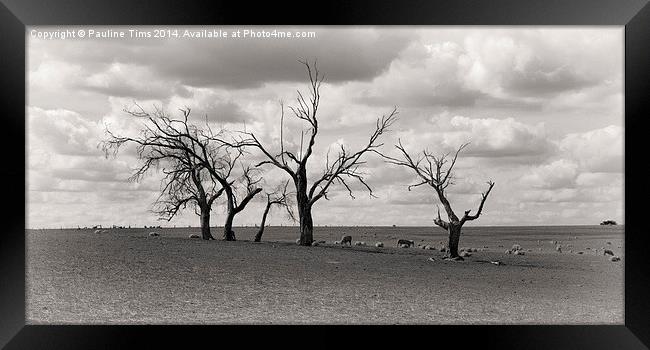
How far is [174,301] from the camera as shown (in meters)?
9.15

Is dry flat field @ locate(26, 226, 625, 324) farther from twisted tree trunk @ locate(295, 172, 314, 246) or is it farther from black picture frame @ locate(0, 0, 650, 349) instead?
twisted tree trunk @ locate(295, 172, 314, 246)

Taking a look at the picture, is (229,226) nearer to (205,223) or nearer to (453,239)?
(205,223)

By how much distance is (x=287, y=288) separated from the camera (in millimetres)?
10406

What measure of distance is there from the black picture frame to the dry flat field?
0.87 m

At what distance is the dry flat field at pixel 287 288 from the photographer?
864cm

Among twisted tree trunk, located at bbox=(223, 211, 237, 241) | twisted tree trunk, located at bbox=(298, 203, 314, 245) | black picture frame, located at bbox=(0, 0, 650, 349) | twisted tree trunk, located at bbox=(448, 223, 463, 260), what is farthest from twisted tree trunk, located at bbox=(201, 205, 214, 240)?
black picture frame, located at bbox=(0, 0, 650, 349)

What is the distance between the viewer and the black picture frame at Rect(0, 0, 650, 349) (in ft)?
23.6
